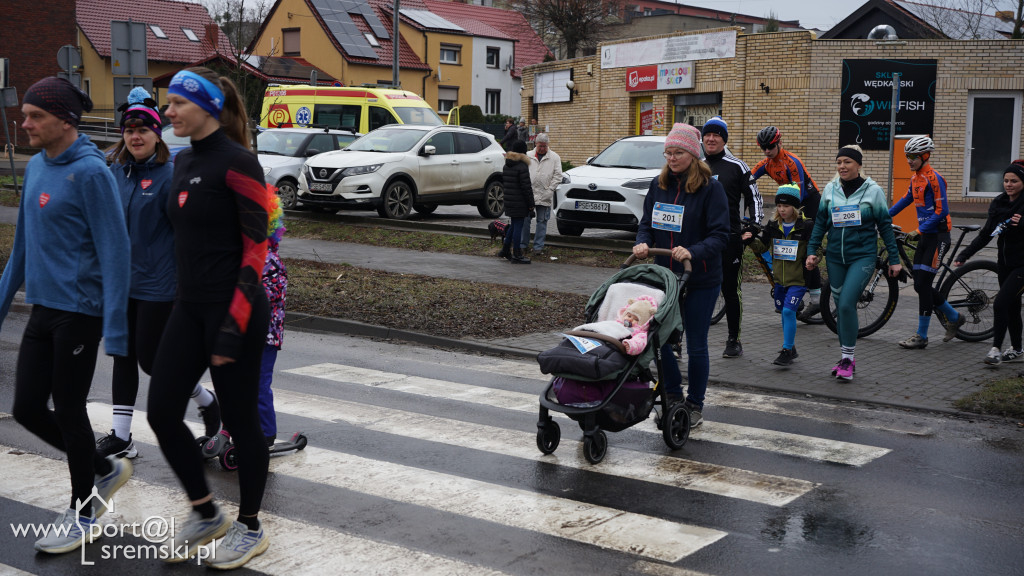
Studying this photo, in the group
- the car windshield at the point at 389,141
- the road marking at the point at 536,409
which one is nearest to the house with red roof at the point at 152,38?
the car windshield at the point at 389,141

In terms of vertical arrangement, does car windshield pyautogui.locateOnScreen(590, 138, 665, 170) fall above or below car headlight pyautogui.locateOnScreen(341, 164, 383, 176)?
above

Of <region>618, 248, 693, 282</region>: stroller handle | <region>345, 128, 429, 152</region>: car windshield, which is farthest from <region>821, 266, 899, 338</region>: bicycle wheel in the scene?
<region>345, 128, 429, 152</region>: car windshield

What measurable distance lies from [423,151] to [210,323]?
1645 cm

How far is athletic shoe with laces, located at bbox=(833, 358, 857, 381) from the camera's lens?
8.29 m

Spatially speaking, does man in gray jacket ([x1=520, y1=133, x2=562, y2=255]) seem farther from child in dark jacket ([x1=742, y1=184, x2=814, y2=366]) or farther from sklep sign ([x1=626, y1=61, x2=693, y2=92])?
sklep sign ([x1=626, y1=61, x2=693, y2=92])

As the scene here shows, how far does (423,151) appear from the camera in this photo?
2023cm

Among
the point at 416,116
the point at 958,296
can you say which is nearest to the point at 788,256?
the point at 958,296

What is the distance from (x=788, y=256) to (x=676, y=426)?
3.41 metres

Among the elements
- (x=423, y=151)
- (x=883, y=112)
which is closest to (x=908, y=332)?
(x=423, y=151)

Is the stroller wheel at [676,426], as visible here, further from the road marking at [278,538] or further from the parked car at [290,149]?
the parked car at [290,149]

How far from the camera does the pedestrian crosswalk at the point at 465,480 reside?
14.8ft

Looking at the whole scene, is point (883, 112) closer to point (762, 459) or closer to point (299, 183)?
point (299, 183)

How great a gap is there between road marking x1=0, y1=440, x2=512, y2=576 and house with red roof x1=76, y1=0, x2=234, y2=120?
167 ft

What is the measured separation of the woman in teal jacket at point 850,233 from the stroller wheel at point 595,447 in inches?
124
